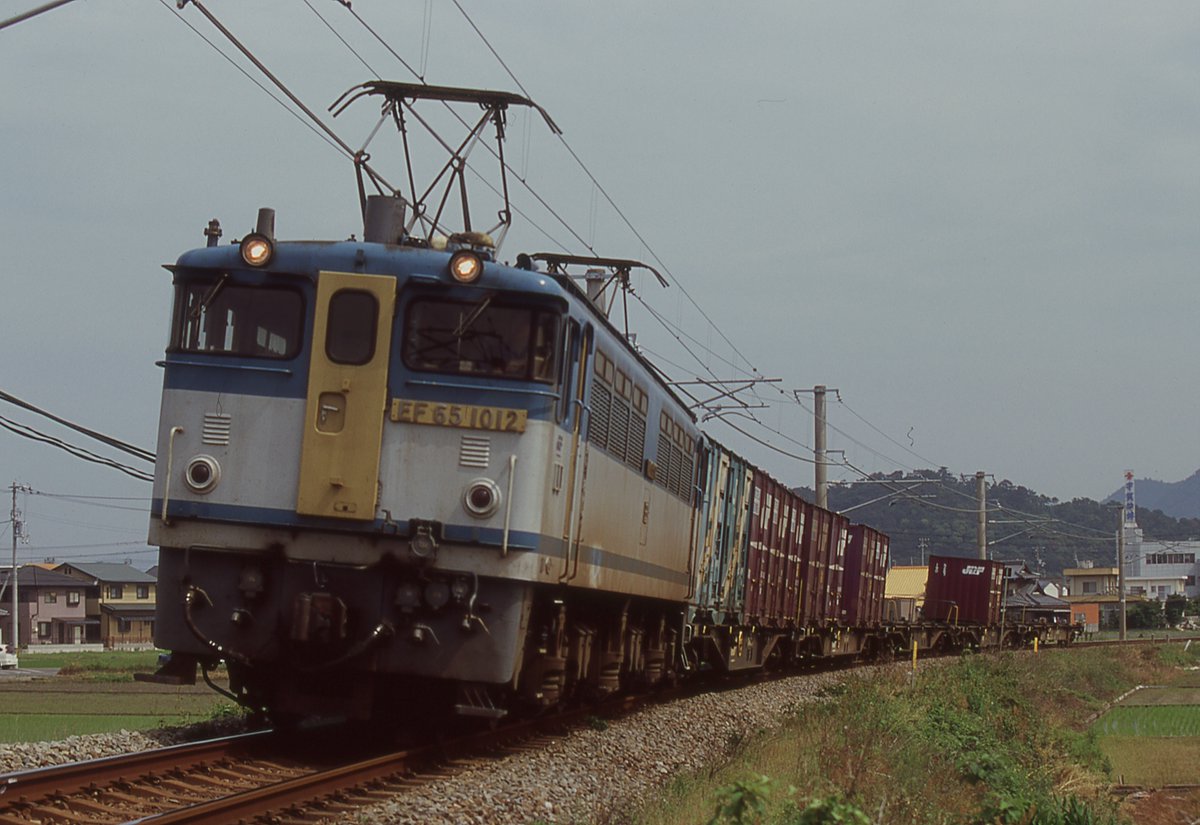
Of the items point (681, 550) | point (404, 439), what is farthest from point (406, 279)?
point (681, 550)

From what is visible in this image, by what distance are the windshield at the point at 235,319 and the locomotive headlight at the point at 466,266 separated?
1.23 meters

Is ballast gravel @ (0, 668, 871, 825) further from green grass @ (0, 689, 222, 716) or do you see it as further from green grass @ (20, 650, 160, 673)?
green grass @ (20, 650, 160, 673)

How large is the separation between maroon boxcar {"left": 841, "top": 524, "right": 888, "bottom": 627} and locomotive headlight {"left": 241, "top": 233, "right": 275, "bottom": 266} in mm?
25523

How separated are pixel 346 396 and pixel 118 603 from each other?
95319 mm

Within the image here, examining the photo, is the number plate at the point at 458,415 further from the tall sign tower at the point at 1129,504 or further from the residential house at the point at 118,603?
the tall sign tower at the point at 1129,504

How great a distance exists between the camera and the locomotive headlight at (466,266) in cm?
1179

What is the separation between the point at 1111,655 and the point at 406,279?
51.4 metres

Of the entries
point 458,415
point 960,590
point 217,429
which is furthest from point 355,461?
point 960,590

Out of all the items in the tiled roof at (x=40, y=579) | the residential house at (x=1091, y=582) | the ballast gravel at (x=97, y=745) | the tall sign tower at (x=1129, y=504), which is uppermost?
the tall sign tower at (x=1129, y=504)

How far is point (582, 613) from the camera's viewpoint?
1461 cm

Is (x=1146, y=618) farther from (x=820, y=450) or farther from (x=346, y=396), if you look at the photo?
(x=346, y=396)

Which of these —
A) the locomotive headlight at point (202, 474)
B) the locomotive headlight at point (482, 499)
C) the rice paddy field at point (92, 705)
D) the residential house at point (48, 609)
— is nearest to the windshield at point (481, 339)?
the locomotive headlight at point (482, 499)

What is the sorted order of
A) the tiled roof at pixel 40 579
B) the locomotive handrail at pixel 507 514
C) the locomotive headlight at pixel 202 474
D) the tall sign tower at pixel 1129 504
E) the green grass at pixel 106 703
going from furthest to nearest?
1. the tall sign tower at pixel 1129 504
2. the tiled roof at pixel 40 579
3. the green grass at pixel 106 703
4. the locomotive headlight at pixel 202 474
5. the locomotive handrail at pixel 507 514

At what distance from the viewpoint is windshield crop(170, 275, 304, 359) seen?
38.7ft
